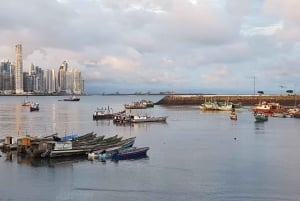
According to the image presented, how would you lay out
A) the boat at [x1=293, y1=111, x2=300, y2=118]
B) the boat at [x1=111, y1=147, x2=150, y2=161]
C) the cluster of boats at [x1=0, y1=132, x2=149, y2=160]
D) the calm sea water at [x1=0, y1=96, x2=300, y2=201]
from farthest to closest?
the boat at [x1=293, y1=111, x2=300, y2=118], the cluster of boats at [x1=0, y1=132, x2=149, y2=160], the boat at [x1=111, y1=147, x2=150, y2=161], the calm sea water at [x1=0, y1=96, x2=300, y2=201]

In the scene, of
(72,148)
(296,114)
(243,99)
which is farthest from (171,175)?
→ (243,99)

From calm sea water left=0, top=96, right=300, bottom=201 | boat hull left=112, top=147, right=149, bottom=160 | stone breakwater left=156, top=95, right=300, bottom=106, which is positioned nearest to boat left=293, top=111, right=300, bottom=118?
stone breakwater left=156, top=95, right=300, bottom=106

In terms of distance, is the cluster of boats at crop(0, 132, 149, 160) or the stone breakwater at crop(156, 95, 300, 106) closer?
the cluster of boats at crop(0, 132, 149, 160)

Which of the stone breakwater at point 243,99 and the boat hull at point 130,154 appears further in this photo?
the stone breakwater at point 243,99

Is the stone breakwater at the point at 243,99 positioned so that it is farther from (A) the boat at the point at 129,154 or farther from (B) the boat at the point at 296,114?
(A) the boat at the point at 129,154

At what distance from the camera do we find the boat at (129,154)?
34875mm

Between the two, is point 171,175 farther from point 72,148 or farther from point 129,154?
point 72,148

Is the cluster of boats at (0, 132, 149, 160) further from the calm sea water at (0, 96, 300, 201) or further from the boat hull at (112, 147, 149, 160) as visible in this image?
the calm sea water at (0, 96, 300, 201)

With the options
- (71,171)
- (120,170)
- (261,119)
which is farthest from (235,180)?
(261,119)

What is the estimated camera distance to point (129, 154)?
116 ft

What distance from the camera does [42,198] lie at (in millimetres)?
24359

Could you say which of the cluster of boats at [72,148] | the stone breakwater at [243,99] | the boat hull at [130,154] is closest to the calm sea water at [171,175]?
the boat hull at [130,154]

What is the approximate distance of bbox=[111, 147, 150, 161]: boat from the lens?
34.9 meters

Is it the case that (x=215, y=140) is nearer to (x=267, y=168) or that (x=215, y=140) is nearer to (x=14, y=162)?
(x=267, y=168)
